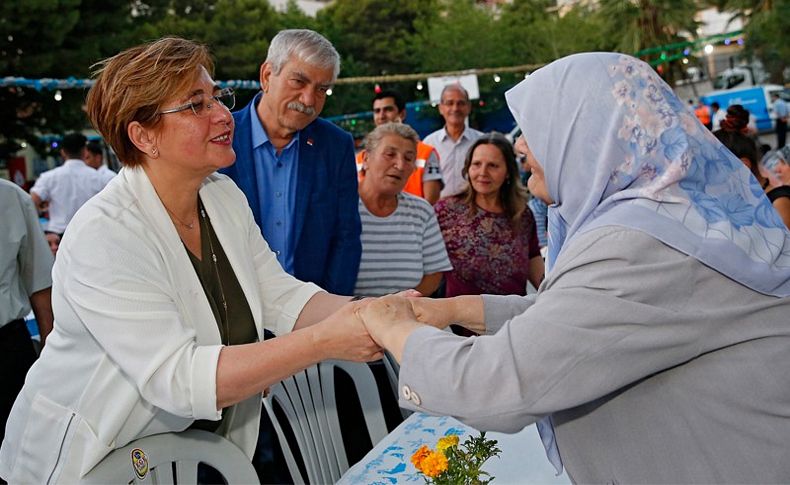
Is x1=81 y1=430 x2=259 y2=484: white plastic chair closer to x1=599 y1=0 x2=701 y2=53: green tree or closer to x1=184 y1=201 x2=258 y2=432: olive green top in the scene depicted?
x1=184 y1=201 x2=258 y2=432: olive green top

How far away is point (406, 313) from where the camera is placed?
200cm

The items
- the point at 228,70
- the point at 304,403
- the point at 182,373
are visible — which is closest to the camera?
the point at 182,373

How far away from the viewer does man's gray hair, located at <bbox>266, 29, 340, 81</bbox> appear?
12.6 feet

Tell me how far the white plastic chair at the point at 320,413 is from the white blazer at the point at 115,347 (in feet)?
1.98

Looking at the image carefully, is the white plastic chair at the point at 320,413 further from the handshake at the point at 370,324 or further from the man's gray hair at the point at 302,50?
the man's gray hair at the point at 302,50

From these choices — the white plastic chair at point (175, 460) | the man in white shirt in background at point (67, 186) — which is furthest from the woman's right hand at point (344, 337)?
the man in white shirt in background at point (67, 186)

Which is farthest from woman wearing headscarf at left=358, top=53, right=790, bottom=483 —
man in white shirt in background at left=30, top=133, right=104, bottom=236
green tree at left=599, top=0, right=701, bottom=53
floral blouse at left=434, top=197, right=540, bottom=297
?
green tree at left=599, top=0, right=701, bottom=53

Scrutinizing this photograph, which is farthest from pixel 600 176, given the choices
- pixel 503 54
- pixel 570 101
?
pixel 503 54

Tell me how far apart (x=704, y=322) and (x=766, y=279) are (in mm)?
173

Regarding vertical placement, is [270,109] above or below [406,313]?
above

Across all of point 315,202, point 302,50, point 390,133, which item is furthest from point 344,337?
point 390,133

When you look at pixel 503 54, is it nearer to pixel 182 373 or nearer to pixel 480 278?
pixel 480 278

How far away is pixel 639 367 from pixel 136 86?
4.95ft

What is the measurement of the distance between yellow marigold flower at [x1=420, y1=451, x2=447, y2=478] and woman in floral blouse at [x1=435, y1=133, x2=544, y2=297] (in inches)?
122
